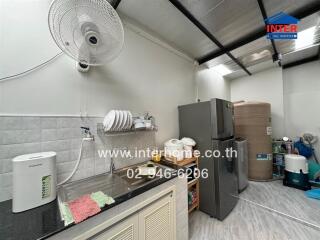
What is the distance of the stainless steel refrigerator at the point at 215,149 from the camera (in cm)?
167

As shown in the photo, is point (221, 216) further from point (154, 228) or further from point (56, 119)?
point (56, 119)

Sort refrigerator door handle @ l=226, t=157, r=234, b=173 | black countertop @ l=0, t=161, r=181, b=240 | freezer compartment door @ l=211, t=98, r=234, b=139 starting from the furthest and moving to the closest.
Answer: refrigerator door handle @ l=226, t=157, r=234, b=173 < freezer compartment door @ l=211, t=98, r=234, b=139 < black countertop @ l=0, t=161, r=181, b=240

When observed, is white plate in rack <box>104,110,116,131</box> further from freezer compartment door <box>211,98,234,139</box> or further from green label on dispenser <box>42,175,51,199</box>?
freezer compartment door <box>211,98,234,139</box>

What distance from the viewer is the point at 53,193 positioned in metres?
0.87

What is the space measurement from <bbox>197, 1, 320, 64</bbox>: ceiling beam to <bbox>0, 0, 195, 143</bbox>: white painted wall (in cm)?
83

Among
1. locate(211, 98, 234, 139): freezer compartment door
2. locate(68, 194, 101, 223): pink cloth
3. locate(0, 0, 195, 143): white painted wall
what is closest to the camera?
locate(68, 194, 101, 223): pink cloth

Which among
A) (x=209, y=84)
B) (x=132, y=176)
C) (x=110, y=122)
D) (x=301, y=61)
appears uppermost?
(x=301, y=61)

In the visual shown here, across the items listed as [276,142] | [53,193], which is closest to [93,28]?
[53,193]

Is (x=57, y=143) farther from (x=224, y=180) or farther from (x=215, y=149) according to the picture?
(x=224, y=180)

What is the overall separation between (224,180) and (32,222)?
1860 millimetres

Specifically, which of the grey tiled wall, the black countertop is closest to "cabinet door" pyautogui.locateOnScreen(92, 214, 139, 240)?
the black countertop

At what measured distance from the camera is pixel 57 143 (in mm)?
1049

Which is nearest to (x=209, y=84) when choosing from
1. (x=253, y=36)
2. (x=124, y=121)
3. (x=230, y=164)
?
(x=253, y=36)

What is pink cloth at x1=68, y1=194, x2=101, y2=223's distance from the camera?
2.30 ft
